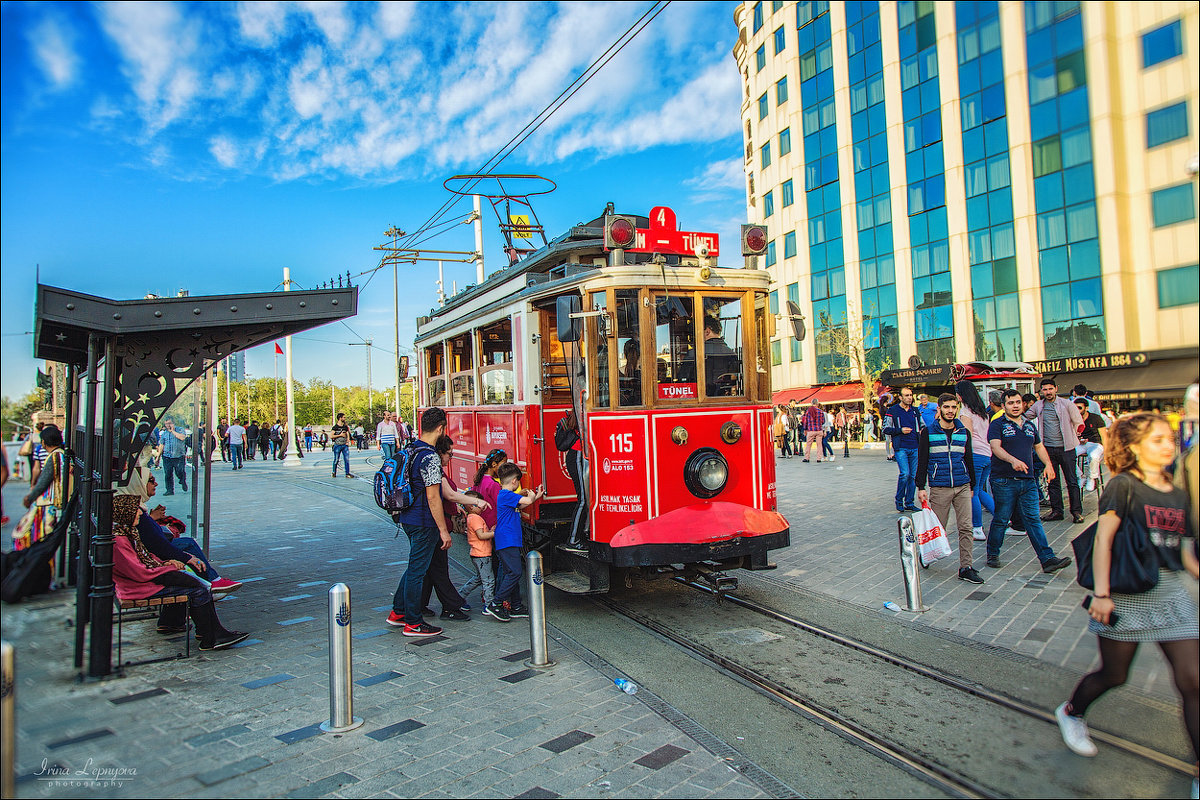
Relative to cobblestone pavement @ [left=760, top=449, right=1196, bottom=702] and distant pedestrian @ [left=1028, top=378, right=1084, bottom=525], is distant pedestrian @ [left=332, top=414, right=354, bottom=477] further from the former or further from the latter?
distant pedestrian @ [left=1028, top=378, right=1084, bottom=525]

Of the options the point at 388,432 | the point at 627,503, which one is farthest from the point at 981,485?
the point at 388,432

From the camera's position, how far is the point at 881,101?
4.09 meters

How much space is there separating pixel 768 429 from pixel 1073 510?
468cm

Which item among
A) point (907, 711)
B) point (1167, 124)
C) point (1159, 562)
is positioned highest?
point (1167, 124)

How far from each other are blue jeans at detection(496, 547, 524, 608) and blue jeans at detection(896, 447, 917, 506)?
6.44m

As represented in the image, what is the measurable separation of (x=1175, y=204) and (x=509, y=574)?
524 centimetres

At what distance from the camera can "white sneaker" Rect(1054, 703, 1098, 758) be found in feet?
10.7

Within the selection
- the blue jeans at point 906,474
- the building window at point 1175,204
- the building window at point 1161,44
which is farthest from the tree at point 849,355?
the building window at point 1175,204

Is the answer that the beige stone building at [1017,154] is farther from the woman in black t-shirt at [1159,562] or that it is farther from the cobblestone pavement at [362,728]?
the cobblestone pavement at [362,728]

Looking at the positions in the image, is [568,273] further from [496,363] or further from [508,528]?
[508,528]

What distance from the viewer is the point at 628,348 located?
20.2ft

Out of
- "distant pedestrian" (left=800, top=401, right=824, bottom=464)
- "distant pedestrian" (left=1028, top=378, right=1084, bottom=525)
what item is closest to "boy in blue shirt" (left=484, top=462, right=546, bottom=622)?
"distant pedestrian" (left=1028, top=378, right=1084, bottom=525)

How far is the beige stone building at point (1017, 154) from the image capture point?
289 centimetres

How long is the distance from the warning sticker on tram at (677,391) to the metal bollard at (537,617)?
6.17 ft
